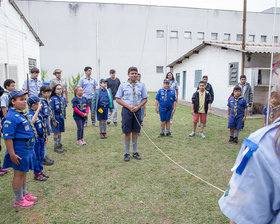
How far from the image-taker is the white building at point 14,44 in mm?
10391

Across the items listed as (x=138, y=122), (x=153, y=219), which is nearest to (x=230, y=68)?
(x=138, y=122)

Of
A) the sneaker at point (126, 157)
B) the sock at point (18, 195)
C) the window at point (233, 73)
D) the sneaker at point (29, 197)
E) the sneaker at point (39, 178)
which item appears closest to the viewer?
the sock at point (18, 195)

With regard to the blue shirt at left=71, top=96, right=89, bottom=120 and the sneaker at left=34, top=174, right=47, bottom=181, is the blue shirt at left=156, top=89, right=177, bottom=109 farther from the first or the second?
the sneaker at left=34, top=174, right=47, bottom=181

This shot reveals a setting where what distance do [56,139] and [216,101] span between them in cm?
1063

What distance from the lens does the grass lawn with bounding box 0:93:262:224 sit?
9.30ft

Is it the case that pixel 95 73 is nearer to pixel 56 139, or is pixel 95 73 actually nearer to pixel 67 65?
pixel 67 65

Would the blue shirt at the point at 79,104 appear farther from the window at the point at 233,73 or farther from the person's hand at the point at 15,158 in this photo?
the window at the point at 233,73

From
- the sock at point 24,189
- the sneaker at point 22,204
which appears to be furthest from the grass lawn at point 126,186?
the sock at point 24,189

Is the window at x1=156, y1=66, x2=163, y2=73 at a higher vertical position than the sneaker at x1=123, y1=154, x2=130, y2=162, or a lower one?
higher

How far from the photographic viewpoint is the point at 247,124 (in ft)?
28.1

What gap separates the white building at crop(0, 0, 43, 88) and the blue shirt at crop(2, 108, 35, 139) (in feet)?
28.5

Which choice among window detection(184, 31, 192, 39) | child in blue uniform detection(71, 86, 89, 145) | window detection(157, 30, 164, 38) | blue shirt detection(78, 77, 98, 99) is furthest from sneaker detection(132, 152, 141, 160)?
window detection(184, 31, 192, 39)

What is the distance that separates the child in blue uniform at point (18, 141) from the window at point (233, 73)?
11080 millimetres

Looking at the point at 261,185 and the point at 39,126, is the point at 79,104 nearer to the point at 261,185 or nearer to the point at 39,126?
the point at 39,126
